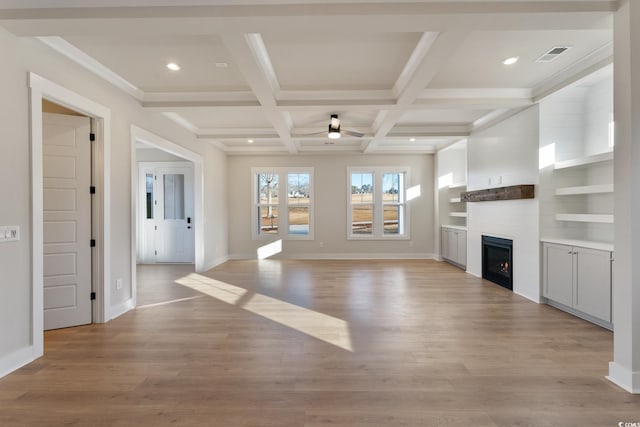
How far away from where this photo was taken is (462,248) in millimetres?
7004

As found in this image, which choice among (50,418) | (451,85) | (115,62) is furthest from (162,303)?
(451,85)

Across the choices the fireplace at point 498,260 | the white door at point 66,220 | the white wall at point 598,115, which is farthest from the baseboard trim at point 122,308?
the white wall at point 598,115

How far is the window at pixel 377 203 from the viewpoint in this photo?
866 centimetres

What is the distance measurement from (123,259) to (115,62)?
2251 millimetres

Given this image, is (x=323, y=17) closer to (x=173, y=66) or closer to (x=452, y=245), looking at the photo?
(x=173, y=66)

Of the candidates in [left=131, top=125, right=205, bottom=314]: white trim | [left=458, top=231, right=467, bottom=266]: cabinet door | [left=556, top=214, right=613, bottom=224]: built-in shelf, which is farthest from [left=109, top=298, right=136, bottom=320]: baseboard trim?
[left=458, top=231, right=467, bottom=266]: cabinet door

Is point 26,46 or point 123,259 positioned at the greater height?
point 26,46

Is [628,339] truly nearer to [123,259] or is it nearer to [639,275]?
[639,275]

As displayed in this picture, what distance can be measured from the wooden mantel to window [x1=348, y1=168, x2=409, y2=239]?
2354 millimetres

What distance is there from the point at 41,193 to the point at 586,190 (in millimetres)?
5586

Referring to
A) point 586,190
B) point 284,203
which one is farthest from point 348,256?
point 586,190

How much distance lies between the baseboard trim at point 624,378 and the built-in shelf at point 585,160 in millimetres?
2263

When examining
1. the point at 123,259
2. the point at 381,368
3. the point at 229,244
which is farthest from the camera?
the point at 229,244

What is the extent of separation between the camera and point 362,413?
2068 mm
